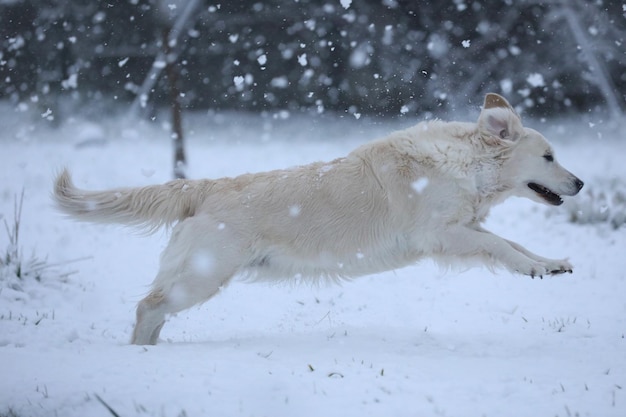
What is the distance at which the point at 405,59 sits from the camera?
50.1 feet

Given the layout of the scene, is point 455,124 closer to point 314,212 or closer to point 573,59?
point 314,212

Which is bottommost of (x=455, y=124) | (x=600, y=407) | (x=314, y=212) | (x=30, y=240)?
(x=30, y=240)

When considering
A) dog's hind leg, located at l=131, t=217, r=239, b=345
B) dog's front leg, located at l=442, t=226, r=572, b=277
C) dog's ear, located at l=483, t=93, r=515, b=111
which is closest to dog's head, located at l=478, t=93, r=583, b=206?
dog's ear, located at l=483, t=93, r=515, b=111

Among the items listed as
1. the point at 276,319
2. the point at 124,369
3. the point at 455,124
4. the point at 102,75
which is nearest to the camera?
the point at 124,369

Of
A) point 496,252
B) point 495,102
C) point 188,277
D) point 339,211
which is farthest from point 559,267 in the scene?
point 188,277

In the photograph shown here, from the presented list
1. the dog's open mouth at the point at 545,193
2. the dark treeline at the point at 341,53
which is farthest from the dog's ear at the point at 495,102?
the dark treeline at the point at 341,53

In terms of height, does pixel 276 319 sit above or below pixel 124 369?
below

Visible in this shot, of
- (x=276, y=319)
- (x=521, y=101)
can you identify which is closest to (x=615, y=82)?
(x=521, y=101)

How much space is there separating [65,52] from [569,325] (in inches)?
599

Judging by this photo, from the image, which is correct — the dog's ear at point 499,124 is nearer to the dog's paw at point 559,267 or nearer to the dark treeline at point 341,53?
the dog's paw at point 559,267

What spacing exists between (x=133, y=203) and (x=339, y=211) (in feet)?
5.35

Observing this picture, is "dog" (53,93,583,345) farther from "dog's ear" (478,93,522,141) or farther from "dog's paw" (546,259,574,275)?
"dog's paw" (546,259,574,275)

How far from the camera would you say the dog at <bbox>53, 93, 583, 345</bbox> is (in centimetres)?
426

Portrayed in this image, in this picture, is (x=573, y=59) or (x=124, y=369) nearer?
(x=124, y=369)
